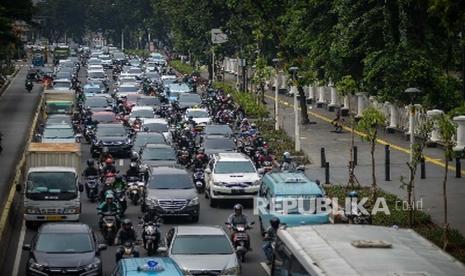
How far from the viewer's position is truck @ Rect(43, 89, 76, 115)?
62062 mm

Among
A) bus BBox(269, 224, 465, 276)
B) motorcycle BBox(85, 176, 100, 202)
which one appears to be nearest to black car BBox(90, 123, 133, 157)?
motorcycle BBox(85, 176, 100, 202)

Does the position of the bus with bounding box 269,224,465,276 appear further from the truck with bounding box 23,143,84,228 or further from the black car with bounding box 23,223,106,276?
the truck with bounding box 23,143,84,228

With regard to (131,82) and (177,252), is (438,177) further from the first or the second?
(131,82)

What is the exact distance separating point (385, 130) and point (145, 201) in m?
23.4

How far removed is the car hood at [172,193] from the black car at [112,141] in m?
13.9

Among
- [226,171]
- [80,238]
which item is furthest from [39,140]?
[80,238]

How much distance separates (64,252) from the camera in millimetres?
25266

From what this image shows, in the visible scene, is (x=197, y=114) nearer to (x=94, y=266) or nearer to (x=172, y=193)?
(x=172, y=193)

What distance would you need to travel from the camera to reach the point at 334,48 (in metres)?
53.0

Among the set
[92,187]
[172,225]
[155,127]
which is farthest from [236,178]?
[155,127]

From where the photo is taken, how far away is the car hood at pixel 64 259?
80.7 ft

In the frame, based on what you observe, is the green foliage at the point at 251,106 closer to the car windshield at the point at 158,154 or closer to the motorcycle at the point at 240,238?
the car windshield at the point at 158,154

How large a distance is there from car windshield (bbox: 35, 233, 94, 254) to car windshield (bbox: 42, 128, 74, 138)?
22.4 metres

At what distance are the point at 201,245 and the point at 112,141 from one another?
24.0m
